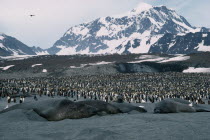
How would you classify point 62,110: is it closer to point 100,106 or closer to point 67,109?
point 67,109

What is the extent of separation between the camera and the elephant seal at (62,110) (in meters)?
15.8

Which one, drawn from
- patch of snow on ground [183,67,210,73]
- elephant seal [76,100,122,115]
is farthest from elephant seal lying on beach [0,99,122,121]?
patch of snow on ground [183,67,210,73]

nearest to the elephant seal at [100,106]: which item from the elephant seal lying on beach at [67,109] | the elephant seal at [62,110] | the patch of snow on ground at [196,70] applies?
the elephant seal lying on beach at [67,109]

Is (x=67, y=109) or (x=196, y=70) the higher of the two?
(x=196, y=70)

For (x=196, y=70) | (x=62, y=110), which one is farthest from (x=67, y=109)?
(x=196, y=70)

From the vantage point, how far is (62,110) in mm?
15938

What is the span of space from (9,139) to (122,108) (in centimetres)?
1035

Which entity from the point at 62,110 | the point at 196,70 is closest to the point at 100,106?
the point at 62,110

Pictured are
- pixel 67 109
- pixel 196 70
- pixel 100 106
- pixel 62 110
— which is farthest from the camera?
pixel 196 70

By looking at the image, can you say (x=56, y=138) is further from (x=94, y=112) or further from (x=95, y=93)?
(x=95, y=93)

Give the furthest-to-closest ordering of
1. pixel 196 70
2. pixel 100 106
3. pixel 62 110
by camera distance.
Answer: pixel 196 70
pixel 100 106
pixel 62 110

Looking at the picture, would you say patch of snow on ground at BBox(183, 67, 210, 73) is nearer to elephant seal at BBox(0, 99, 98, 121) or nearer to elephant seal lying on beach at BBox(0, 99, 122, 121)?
elephant seal lying on beach at BBox(0, 99, 122, 121)

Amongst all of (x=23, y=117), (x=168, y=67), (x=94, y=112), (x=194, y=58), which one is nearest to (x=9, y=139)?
(x=23, y=117)

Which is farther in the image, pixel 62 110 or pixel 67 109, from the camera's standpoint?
pixel 67 109
